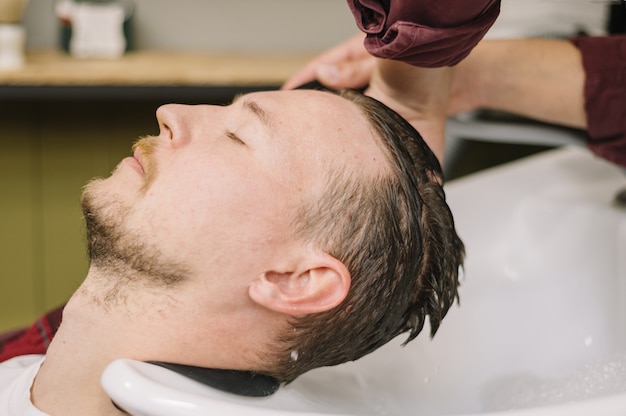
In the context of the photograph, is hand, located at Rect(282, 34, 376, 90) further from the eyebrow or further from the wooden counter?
the wooden counter

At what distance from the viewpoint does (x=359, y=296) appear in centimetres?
122

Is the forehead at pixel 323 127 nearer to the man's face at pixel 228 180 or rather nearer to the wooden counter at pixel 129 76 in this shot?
the man's face at pixel 228 180

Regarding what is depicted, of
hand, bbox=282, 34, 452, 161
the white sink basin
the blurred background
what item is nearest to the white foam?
the white sink basin

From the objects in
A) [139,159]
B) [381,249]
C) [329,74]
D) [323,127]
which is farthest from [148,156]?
[329,74]

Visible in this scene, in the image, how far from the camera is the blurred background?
2.62 m

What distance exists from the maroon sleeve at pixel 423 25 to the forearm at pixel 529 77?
0.47 m

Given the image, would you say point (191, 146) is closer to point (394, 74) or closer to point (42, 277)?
point (394, 74)

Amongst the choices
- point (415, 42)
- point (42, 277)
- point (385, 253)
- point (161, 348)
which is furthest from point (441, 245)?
point (42, 277)

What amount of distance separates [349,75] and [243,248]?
58 centimetres

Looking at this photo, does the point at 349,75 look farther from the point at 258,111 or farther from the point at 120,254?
the point at 120,254

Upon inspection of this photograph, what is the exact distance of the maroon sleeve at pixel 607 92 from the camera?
5.58 feet

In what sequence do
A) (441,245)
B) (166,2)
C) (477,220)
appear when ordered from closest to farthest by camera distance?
Answer: (441,245), (477,220), (166,2)

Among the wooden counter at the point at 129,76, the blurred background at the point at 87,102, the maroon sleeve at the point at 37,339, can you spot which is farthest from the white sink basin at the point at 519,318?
the wooden counter at the point at 129,76

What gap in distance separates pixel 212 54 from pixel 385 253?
1.95 m
